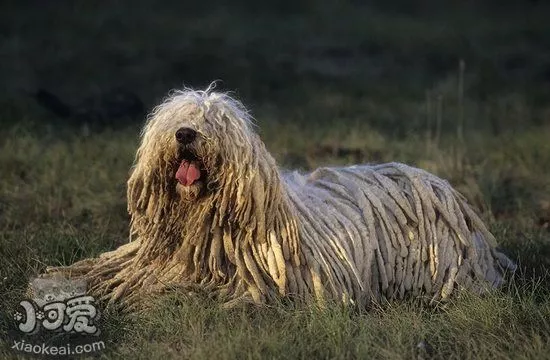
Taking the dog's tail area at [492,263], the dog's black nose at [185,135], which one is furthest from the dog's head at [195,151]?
the dog's tail area at [492,263]

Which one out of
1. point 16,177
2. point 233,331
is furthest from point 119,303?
point 16,177

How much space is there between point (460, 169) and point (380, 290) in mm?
2883

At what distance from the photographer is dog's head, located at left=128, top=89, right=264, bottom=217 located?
4352mm

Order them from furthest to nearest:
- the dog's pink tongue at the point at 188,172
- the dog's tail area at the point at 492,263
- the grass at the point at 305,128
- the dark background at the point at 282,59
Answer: the dark background at the point at 282,59, the dog's tail area at the point at 492,263, the dog's pink tongue at the point at 188,172, the grass at the point at 305,128

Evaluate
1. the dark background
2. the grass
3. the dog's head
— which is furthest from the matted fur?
Result: the dark background

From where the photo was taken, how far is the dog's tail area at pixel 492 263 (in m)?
5.06

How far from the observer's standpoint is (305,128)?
9422 mm

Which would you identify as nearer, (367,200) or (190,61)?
(367,200)

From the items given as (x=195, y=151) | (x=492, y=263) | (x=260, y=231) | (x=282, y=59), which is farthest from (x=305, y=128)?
(x=195, y=151)

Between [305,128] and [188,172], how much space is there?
5073 mm

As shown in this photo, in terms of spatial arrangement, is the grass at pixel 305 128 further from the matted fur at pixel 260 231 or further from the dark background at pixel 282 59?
the matted fur at pixel 260 231

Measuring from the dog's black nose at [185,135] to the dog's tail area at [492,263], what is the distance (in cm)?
144

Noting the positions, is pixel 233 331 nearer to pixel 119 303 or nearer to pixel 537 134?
pixel 119 303

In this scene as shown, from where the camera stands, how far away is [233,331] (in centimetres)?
415
